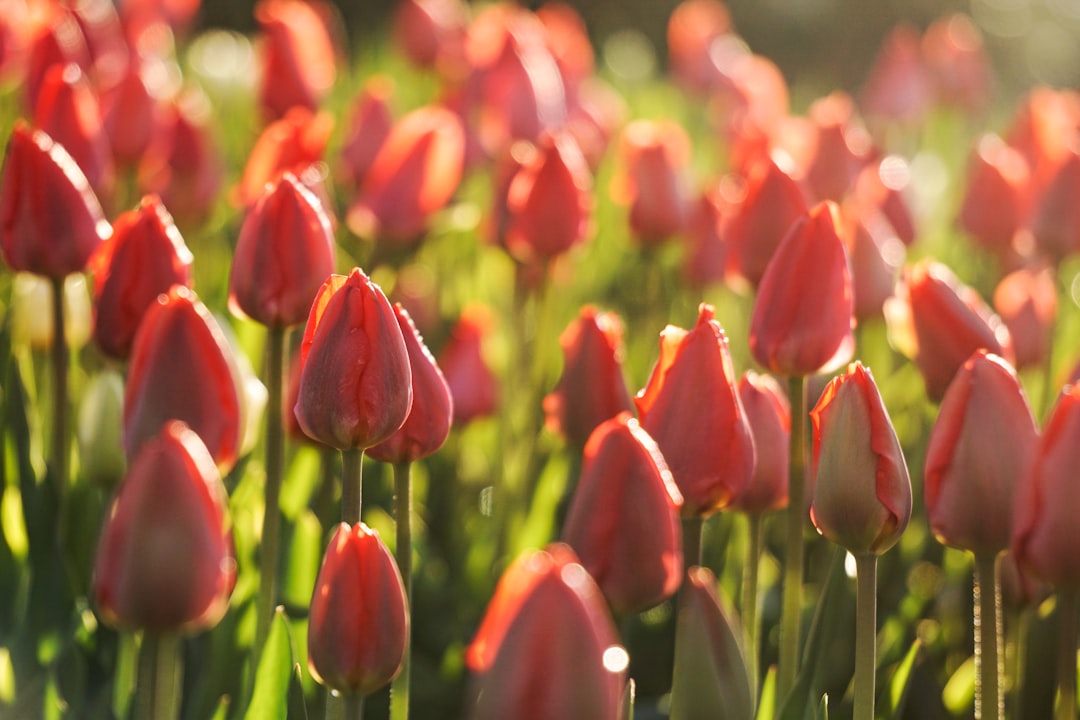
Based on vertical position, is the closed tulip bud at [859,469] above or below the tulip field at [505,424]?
above

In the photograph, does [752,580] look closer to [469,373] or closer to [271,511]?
[271,511]

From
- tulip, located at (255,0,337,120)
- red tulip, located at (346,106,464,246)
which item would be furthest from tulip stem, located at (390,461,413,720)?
tulip, located at (255,0,337,120)

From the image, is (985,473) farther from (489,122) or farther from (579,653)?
(489,122)

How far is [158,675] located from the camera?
1028 millimetres

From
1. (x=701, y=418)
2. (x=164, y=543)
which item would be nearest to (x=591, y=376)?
(x=701, y=418)

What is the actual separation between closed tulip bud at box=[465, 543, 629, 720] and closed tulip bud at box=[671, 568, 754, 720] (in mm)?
348

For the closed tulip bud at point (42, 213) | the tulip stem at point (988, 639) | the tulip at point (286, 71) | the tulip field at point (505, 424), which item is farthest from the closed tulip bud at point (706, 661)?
the tulip at point (286, 71)

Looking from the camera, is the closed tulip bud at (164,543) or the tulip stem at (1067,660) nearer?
the closed tulip bud at (164,543)

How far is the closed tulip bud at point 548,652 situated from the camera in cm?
78

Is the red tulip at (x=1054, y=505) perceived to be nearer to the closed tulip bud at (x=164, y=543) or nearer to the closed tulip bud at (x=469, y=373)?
the closed tulip bud at (x=164, y=543)

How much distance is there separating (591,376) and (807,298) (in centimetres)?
29

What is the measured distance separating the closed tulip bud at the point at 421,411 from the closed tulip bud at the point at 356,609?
0.60 ft

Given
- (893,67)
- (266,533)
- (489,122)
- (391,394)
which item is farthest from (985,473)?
(893,67)

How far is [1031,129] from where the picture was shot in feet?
8.68
